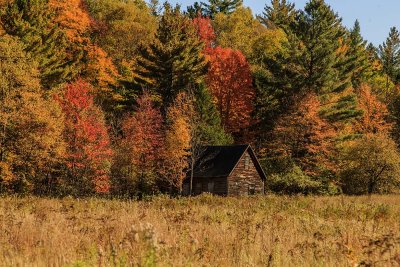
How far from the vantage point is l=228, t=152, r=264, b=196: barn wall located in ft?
153

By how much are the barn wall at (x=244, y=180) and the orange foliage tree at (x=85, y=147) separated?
40.5 feet

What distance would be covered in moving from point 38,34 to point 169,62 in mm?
13611

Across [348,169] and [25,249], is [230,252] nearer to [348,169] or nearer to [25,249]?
[25,249]

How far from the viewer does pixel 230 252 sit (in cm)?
755

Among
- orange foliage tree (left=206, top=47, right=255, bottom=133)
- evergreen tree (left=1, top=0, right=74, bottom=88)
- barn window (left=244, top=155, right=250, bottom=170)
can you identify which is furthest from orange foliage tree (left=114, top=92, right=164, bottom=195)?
orange foliage tree (left=206, top=47, right=255, bottom=133)

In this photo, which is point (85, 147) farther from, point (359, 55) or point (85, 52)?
point (359, 55)

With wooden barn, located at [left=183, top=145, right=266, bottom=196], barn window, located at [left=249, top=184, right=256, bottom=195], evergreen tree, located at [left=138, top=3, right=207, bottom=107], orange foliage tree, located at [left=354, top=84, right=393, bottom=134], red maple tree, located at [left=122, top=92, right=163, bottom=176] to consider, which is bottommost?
barn window, located at [left=249, top=184, right=256, bottom=195]

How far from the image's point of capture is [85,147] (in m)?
39.2

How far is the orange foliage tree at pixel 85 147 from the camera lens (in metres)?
39.4

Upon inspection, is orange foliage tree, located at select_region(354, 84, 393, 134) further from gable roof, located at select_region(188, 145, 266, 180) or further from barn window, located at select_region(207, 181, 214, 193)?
barn window, located at select_region(207, 181, 214, 193)

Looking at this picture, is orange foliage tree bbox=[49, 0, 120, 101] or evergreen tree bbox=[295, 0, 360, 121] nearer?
evergreen tree bbox=[295, 0, 360, 121]

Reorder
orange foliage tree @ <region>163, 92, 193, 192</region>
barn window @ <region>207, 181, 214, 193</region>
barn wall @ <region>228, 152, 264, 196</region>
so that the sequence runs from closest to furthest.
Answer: orange foliage tree @ <region>163, 92, 193, 192</region> < barn window @ <region>207, 181, 214, 193</region> < barn wall @ <region>228, 152, 264, 196</region>

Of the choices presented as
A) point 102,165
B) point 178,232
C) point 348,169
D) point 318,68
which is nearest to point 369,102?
point 318,68

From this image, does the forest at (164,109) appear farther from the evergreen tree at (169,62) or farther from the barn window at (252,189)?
the barn window at (252,189)
